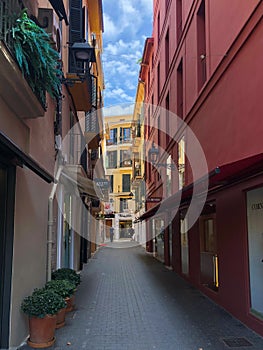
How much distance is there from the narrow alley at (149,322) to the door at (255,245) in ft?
2.12

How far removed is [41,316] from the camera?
5.69m

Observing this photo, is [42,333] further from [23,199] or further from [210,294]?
[210,294]

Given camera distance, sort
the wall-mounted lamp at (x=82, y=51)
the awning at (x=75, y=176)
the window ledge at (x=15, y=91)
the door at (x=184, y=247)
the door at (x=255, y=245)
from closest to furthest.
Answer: the window ledge at (x=15, y=91) → the door at (x=255, y=245) → the wall-mounted lamp at (x=82, y=51) → the awning at (x=75, y=176) → the door at (x=184, y=247)

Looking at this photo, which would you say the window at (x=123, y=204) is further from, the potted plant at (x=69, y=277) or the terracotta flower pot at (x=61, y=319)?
the terracotta flower pot at (x=61, y=319)

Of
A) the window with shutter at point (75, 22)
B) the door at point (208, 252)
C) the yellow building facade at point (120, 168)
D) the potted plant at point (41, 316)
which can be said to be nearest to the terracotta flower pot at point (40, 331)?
the potted plant at point (41, 316)

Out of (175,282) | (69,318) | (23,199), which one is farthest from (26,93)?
(175,282)

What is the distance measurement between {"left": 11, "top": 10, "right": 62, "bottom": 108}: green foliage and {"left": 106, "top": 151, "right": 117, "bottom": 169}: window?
161 feet

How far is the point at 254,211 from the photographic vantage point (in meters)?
7.38

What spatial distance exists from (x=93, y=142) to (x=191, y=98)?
7.53 metres

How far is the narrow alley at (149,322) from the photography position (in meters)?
6.15

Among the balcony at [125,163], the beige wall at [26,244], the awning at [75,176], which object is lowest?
the beige wall at [26,244]

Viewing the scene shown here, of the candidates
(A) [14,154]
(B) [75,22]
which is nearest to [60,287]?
(A) [14,154]

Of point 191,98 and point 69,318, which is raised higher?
point 191,98

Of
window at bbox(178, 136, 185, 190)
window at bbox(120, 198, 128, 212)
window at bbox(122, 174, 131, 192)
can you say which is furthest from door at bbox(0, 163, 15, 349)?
window at bbox(122, 174, 131, 192)
